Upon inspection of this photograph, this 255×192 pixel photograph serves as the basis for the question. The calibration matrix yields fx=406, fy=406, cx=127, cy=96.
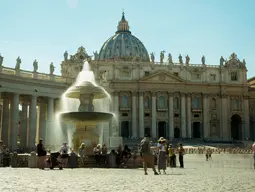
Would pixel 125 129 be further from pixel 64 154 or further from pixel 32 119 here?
pixel 64 154

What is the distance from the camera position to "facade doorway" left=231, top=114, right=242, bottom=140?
93.1 metres

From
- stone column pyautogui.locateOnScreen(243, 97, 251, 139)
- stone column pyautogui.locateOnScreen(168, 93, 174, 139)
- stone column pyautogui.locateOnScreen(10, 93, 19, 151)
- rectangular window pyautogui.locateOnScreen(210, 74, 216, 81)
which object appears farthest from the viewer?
stone column pyautogui.locateOnScreen(243, 97, 251, 139)

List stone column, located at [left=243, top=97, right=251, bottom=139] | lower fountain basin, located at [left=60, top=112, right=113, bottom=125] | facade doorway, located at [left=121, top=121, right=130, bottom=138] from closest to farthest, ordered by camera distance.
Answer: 1. lower fountain basin, located at [left=60, top=112, right=113, bottom=125]
2. facade doorway, located at [left=121, top=121, right=130, bottom=138]
3. stone column, located at [left=243, top=97, right=251, bottom=139]

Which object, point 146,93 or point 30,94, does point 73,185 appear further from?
point 146,93

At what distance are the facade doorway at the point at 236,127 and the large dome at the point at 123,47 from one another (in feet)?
127

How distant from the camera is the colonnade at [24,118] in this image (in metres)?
44.6

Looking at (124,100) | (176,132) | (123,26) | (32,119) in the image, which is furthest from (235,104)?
(32,119)

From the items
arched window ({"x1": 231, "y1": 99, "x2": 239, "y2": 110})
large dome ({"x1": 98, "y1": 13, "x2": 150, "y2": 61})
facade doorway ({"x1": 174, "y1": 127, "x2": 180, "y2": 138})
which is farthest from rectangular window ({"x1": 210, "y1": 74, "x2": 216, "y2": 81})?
large dome ({"x1": 98, "y1": 13, "x2": 150, "y2": 61})

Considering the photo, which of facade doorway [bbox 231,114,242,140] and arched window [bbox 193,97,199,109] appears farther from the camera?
facade doorway [bbox 231,114,242,140]

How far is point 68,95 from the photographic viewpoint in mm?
27125

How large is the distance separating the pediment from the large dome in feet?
115

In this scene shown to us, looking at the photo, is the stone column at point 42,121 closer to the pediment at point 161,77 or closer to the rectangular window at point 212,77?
the pediment at point 161,77

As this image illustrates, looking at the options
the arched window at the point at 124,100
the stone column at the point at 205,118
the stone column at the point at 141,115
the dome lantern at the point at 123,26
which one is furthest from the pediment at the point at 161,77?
the dome lantern at the point at 123,26

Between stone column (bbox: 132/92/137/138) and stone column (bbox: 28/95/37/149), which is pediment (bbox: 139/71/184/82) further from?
stone column (bbox: 28/95/37/149)
